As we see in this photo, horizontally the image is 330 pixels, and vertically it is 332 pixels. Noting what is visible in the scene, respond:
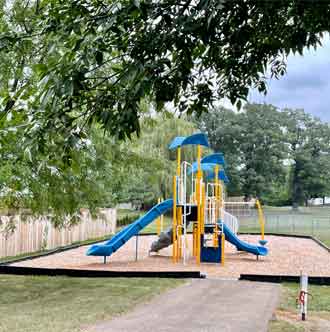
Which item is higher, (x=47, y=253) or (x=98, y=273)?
(x=98, y=273)

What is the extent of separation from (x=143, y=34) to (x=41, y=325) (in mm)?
4155

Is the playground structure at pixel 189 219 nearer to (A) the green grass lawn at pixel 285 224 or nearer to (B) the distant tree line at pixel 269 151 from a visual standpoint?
(A) the green grass lawn at pixel 285 224

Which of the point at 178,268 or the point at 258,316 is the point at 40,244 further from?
the point at 258,316

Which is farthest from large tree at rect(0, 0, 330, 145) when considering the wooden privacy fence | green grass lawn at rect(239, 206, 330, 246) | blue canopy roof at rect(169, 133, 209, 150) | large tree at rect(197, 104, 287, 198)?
large tree at rect(197, 104, 287, 198)

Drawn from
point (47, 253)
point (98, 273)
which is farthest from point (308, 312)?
point (47, 253)

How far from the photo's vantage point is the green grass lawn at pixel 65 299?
579 cm

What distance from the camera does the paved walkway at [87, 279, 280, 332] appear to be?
18.0 ft

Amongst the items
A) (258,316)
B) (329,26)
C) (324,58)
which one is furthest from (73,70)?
(258,316)

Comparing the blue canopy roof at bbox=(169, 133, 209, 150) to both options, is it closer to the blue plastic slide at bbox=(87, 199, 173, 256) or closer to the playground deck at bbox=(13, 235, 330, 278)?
the blue plastic slide at bbox=(87, 199, 173, 256)

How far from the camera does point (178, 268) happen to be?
38.3ft

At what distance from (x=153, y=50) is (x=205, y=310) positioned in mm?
4752

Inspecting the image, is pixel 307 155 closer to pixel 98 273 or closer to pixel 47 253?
pixel 47 253

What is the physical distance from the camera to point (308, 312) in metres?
6.69

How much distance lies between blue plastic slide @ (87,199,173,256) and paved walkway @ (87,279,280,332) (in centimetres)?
389
